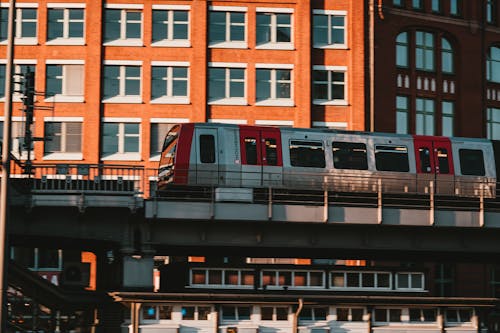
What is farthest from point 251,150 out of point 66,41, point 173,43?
point 66,41

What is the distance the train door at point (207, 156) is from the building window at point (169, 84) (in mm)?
21317

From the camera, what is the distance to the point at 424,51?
218ft

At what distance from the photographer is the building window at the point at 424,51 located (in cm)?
6608

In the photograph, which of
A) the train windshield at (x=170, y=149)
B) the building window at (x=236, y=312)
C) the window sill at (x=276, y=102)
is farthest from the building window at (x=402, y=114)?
the building window at (x=236, y=312)

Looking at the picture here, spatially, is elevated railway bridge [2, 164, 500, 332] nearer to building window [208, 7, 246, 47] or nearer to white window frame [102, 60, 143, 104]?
white window frame [102, 60, 143, 104]

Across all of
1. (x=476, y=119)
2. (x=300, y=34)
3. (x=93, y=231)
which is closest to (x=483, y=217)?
(x=93, y=231)

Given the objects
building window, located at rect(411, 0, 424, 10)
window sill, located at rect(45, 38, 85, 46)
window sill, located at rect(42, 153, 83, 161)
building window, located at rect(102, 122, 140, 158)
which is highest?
building window, located at rect(411, 0, 424, 10)

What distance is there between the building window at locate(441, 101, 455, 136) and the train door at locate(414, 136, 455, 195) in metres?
25.3

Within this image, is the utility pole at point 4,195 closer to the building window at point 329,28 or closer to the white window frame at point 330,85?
the white window frame at point 330,85

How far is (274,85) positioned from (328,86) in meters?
3.61

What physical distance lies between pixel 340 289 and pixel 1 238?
67.3 ft

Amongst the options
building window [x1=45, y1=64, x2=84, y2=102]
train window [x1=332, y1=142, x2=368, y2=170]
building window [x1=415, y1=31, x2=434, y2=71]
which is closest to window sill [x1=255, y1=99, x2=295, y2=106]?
building window [x1=415, y1=31, x2=434, y2=71]

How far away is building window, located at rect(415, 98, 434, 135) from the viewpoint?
2579 inches

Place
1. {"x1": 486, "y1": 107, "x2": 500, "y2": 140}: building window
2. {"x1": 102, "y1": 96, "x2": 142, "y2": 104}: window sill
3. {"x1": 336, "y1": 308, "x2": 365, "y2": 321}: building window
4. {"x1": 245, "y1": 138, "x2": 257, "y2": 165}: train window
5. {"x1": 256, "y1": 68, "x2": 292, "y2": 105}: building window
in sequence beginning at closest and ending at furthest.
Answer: {"x1": 336, "y1": 308, "x2": 365, "y2": 321}: building window
{"x1": 245, "y1": 138, "x2": 257, "y2": 165}: train window
{"x1": 102, "y1": 96, "x2": 142, "y2": 104}: window sill
{"x1": 256, "y1": 68, "x2": 292, "y2": 105}: building window
{"x1": 486, "y1": 107, "x2": 500, "y2": 140}: building window
